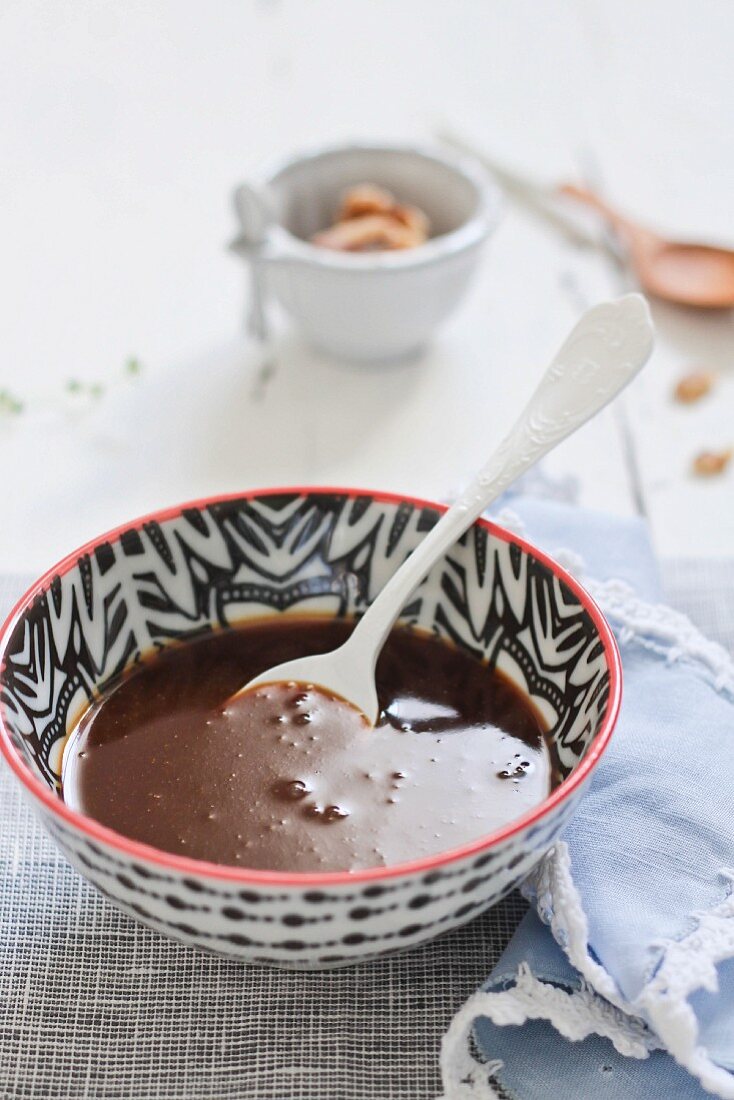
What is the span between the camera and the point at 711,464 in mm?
1428

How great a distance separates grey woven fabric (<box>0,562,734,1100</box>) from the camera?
0.76 metres

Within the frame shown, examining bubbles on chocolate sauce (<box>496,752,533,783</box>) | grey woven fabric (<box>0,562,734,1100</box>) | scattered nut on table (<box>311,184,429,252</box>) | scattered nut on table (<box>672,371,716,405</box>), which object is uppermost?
scattered nut on table (<box>311,184,429,252</box>)

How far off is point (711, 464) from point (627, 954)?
795 mm

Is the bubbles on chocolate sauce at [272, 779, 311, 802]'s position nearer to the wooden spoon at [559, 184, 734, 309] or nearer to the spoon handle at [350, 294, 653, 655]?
the spoon handle at [350, 294, 653, 655]

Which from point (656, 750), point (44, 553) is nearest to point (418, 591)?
point (656, 750)

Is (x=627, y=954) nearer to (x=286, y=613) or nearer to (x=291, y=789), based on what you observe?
(x=291, y=789)

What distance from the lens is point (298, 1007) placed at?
0.79m

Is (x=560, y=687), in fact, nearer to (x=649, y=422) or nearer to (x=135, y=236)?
(x=649, y=422)

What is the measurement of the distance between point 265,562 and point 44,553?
0.37 metres

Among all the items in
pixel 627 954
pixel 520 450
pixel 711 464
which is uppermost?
pixel 520 450

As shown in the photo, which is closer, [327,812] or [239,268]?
[327,812]

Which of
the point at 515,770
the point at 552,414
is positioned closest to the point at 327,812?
the point at 515,770

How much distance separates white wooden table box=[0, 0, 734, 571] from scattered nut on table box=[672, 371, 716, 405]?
0.06ft

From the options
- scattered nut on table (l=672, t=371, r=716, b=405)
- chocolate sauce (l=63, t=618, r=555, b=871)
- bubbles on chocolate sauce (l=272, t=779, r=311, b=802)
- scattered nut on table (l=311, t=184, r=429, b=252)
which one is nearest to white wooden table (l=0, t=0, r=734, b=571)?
scattered nut on table (l=672, t=371, r=716, b=405)
